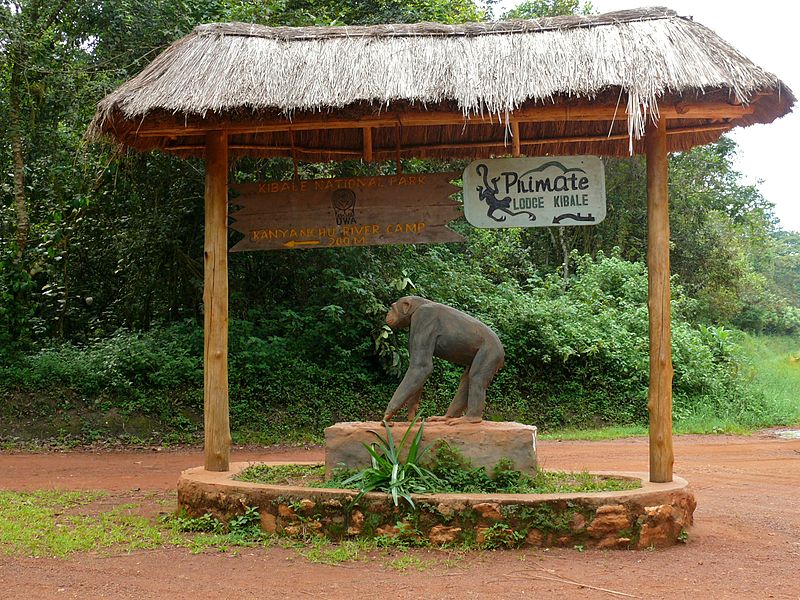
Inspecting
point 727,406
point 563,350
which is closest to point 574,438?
point 563,350

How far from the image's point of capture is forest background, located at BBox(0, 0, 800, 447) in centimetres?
1211

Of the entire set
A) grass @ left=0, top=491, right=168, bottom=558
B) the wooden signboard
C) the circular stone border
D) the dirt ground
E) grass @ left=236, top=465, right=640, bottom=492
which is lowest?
the dirt ground

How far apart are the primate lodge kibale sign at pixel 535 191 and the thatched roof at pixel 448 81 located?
0.35 m

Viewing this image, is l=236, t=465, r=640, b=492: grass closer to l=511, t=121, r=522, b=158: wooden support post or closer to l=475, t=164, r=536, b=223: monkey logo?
l=475, t=164, r=536, b=223: monkey logo

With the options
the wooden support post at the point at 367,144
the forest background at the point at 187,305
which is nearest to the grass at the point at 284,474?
the wooden support post at the point at 367,144

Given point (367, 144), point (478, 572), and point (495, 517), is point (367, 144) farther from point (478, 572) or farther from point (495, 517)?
point (478, 572)

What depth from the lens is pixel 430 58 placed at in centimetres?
688

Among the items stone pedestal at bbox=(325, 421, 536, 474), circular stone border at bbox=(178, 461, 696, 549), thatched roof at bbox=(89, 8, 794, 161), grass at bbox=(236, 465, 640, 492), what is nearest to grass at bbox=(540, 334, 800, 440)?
grass at bbox=(236, 465, 640, 492)

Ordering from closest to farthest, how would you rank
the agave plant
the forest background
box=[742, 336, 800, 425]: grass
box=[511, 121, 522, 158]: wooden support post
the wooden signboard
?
1. the agave plant
2. box=[511, 121, 522, 158]: wooden support post
3. the wooden signboard
4. the forest background
5. box=[742, 336, 800, 425]: grass

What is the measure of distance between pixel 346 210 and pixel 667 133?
277cm

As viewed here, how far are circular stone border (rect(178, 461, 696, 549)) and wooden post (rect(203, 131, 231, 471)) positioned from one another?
37.7 inches

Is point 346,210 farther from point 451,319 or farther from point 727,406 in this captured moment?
point 727,406

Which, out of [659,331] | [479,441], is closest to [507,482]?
[479,441]

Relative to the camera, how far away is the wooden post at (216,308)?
6.96 meters
